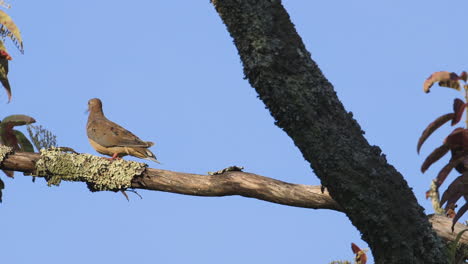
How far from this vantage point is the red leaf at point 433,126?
303cm

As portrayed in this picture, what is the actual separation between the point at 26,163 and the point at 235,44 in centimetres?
295

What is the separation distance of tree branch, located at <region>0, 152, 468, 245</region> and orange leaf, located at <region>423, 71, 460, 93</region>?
184 centimetres

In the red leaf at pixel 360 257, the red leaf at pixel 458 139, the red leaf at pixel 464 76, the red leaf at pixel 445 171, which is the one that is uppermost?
the red leaf at pixel 464 76

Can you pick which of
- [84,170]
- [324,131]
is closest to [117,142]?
[84,170]

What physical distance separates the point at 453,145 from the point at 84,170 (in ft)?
10.7

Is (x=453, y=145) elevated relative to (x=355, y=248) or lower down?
elevated

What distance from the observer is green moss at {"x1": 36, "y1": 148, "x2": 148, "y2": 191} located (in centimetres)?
559

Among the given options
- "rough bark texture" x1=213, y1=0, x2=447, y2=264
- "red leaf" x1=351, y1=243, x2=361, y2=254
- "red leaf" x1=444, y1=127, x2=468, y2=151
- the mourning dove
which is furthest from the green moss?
"red leaf" x1=444, y1=127, x2=468, y2=151

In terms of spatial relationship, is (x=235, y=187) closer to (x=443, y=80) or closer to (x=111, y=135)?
(x=443, y=80)

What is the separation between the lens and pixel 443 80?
116 inches

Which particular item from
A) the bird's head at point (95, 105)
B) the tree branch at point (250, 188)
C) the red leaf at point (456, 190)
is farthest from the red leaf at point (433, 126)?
the bird's head at point (95, 105)

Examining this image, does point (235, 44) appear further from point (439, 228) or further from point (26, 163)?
point (26, 163)

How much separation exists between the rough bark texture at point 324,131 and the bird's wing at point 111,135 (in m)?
4.35

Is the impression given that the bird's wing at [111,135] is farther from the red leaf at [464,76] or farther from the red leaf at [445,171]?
the red leaf at [464,76]
